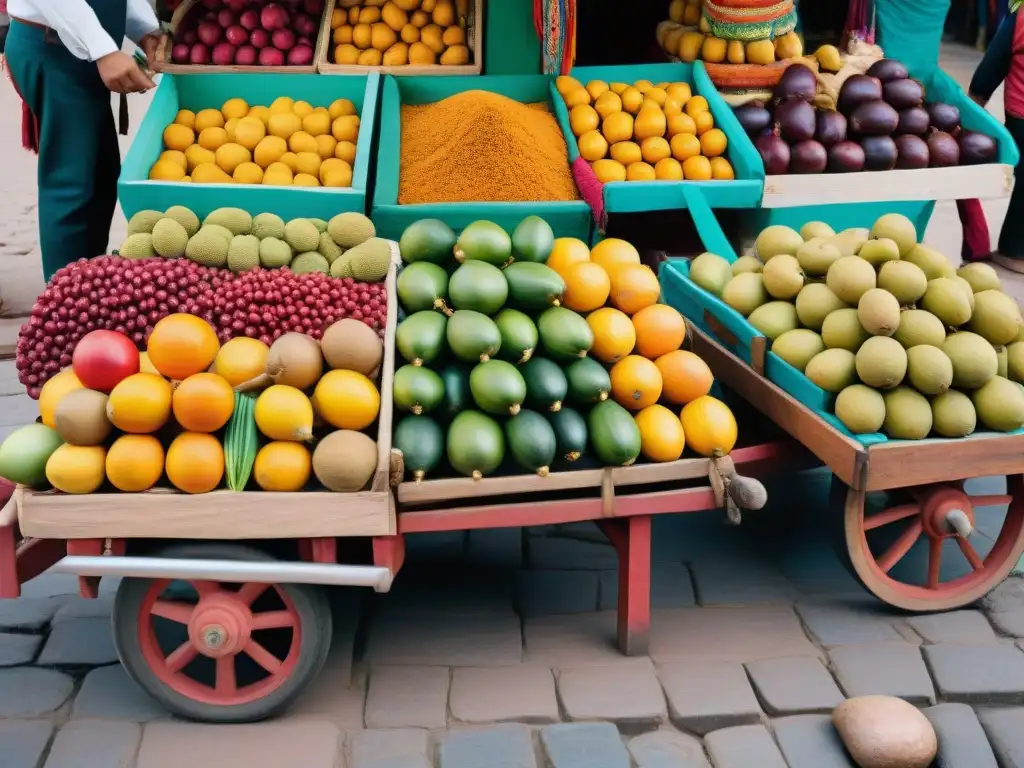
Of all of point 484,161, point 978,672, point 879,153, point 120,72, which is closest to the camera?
point 978,672

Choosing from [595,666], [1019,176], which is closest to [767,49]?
[1019,176]

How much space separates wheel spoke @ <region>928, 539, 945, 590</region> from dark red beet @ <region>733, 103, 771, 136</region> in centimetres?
234

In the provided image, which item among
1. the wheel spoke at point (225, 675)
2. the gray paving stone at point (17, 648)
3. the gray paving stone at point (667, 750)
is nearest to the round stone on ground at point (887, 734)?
the gray paving stone at point (667, 750)

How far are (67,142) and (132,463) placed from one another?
2.49 meters

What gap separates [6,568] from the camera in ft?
7.30

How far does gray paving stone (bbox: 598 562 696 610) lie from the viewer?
2848 millimetres

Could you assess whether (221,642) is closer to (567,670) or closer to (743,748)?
(567,670)

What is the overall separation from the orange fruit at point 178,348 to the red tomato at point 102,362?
0.07 metres

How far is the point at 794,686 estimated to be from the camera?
2486 millimetres

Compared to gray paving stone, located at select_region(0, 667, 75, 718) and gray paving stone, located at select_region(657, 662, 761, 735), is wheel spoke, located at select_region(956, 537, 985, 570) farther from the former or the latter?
gray paving stone, located at select_region(0, 667, 75, 718)

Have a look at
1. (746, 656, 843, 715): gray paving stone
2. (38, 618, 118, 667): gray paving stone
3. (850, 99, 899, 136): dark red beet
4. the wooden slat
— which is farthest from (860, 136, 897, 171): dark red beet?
(38, 618, 118, 667): gray paving stone

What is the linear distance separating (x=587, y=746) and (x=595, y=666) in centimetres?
31

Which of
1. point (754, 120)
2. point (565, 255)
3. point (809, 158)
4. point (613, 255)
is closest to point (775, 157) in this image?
point (809, 158)

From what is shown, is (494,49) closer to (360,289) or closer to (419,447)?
(360,289)
